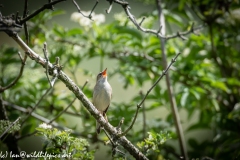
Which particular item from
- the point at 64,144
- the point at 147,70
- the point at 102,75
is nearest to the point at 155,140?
the point at 64,144

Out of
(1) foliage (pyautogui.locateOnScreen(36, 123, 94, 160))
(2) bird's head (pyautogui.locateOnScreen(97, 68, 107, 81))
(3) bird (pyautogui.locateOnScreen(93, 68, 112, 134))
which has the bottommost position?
(1) foliage (pyautogui.locateOnScreen(36, 123, 94, 160))

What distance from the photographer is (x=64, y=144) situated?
2004 millimetres

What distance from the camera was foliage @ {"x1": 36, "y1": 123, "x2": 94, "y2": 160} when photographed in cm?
191

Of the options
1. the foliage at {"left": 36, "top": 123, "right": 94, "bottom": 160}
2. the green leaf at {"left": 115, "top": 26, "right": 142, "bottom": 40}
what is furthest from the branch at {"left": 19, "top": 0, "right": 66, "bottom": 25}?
the green leaf at {"left": 115, "top": 26, "right": 142, "bottom": 40}

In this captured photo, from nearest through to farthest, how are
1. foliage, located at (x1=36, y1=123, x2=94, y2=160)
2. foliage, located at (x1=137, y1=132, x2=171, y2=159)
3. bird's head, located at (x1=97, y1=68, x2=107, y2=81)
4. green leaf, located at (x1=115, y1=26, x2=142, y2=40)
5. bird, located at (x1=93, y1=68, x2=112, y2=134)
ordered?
foliage, located at (x1=36, y1=123, x2=94, y2=160), foliage, located at (x1=137, y1=132, x2=171, y2=159), green leaf, located at (x1=115, y1=26, x2=142, y2=40), bird, located at (x1=93, y1=68, x2=112, y2=134), bird's head, located at (x1=97, y1=68, x2=107, y2=81)

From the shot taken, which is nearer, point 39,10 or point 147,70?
point 39,10

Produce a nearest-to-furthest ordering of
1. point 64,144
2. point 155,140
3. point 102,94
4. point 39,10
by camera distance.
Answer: point 39,10 < point 64,144 < point 155,140 < point 102,94

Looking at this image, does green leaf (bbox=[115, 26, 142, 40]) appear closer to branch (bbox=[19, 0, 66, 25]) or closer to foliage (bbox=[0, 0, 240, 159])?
foliage (bbox=[0, 0, 240, 159])

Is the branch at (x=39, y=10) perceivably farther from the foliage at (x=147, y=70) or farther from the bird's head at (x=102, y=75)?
the bird's head at (x=102, y=75)

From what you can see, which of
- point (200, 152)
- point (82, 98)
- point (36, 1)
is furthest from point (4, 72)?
point (200, 152)

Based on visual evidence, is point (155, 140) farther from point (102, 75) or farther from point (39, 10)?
point (102, 75)

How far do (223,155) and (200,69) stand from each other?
1.09 metres

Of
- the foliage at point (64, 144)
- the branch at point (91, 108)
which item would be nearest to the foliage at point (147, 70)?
the branch at point (91, 108)

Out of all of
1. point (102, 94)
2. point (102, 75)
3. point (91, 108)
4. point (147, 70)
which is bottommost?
point (91, 108)
